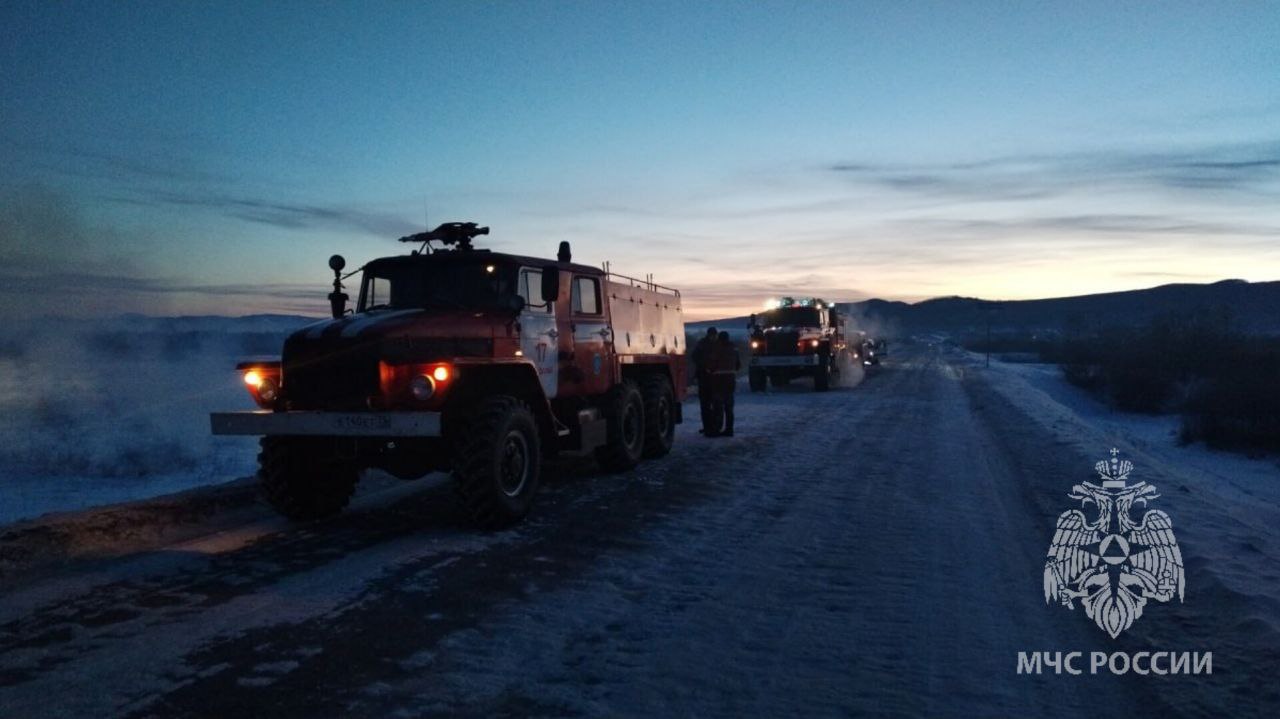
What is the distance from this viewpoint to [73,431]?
21875mm

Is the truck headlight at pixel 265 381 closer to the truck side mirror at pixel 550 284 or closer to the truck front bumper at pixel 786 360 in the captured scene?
the truck side mirror at pixel 550 284

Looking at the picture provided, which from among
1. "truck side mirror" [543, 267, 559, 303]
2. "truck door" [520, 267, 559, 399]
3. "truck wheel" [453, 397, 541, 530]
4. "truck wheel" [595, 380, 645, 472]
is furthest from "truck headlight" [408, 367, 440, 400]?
"truck wheel" [595, 380, 645, 472]

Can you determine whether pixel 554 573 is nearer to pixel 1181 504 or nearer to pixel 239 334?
pixel 1181 504

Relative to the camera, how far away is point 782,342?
93.8 ft

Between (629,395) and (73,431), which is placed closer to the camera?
(629,395)

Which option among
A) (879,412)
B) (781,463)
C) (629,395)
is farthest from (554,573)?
(879,412)

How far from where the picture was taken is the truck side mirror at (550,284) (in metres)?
9.23

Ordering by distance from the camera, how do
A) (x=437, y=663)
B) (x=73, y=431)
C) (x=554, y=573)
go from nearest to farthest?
(x=437, y=663), (x=554, y=573), (x=73, y=431)

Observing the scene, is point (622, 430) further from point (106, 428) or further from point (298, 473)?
point (106, 428)

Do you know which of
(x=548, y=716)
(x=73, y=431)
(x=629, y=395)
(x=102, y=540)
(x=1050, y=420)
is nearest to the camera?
(x=548, y=716)

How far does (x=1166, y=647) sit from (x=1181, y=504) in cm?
534

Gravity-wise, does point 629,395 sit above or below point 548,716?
above

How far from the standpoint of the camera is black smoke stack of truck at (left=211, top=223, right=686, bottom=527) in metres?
7.68

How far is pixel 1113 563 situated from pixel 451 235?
25.3ft
